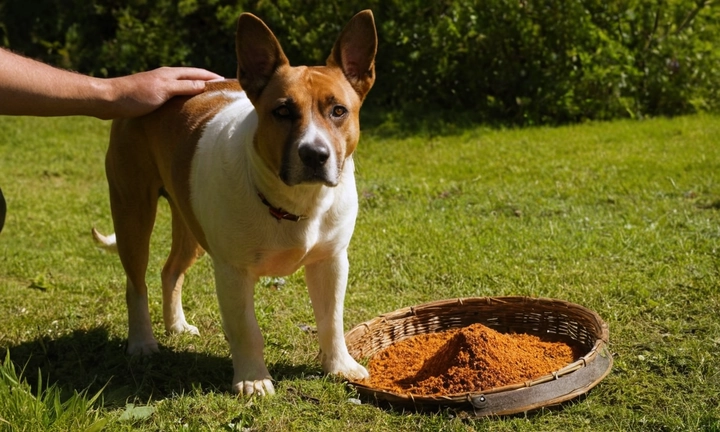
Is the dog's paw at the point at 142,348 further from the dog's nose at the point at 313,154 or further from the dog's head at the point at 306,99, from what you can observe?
the dog's nose at the point at 313,154

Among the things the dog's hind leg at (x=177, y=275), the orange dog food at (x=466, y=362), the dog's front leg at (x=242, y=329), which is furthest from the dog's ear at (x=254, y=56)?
the orange dog food at (x=466, y=362)

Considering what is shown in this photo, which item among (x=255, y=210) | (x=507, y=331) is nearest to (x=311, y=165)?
(x=255, y=210)

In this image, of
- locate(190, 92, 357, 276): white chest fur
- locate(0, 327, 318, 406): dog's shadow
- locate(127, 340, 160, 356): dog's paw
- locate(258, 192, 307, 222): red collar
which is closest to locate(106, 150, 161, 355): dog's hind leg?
locate(127, 340, 160, 356): dog's paw

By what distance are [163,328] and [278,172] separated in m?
2.00

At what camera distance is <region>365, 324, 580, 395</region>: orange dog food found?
4445mm

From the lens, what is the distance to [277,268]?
4.58 meters

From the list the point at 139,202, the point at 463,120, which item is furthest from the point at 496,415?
the point at 463,120

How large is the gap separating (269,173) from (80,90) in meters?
1.19

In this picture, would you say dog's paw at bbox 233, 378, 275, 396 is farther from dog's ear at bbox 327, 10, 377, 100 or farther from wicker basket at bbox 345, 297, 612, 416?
dog's ear at bbox 327, 10, 377, 100

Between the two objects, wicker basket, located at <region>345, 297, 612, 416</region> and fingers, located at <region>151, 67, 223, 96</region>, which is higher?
fingers, located at <region>151, 67, 223, 96</region>

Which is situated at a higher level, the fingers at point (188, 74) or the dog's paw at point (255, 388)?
the fingers at point (188, 74)

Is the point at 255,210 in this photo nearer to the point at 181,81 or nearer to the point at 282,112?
the point at 282,112

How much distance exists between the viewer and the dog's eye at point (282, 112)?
421 centimetres

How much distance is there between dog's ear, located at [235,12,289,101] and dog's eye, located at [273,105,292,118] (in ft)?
0.90
